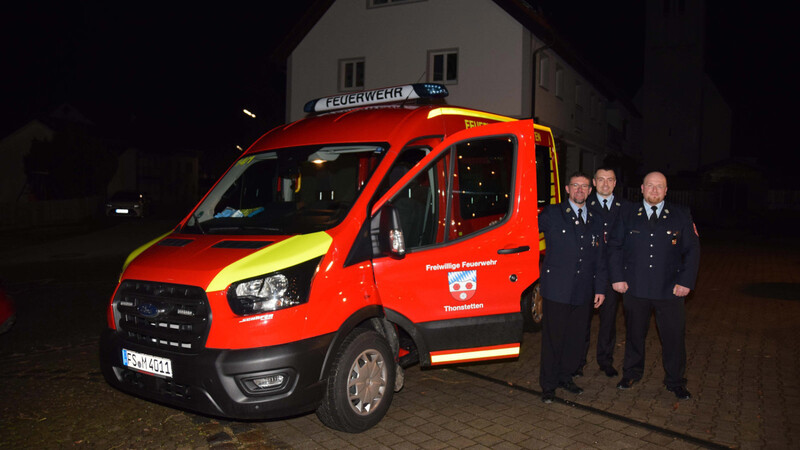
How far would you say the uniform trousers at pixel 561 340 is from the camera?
5.33m

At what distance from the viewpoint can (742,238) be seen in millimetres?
22922

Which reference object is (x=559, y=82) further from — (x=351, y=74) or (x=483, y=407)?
(x=483, y=407)

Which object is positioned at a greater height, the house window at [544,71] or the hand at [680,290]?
the house window at [544,71]

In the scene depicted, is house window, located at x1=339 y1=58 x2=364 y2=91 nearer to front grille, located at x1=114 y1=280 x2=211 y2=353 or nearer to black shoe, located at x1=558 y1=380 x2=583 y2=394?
black shoe, located at x1=558 y1=380 x2=583 y2=394

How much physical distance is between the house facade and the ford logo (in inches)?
680

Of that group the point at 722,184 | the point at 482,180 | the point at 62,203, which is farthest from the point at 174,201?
the point at 482,180

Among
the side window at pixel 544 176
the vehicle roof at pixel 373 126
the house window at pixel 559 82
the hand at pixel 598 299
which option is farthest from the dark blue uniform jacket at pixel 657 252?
the house window at pixel 559 82

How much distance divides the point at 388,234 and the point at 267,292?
957 mm

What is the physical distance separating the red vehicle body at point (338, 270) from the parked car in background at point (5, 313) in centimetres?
301

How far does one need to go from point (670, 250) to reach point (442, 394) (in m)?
2.28

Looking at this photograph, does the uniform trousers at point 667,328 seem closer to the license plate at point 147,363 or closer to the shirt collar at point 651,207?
the shirt collar at point 651,207

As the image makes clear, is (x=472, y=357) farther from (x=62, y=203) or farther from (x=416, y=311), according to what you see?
(x=62, y=203)

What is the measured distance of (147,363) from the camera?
4281mm

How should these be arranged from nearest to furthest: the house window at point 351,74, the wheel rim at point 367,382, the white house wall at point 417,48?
the wheel rim at point 367,382, the white house wall at point 417,48, the house window at point 351,74
